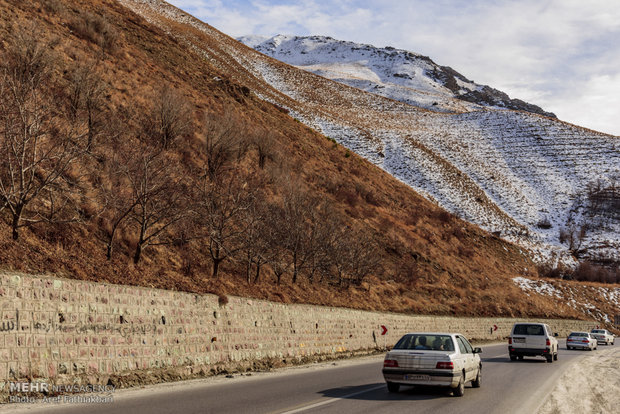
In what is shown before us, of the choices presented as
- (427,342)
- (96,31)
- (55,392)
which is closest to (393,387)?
(427,342)

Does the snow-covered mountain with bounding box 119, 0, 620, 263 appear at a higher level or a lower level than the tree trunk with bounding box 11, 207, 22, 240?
higher

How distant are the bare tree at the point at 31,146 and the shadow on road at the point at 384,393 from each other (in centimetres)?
891

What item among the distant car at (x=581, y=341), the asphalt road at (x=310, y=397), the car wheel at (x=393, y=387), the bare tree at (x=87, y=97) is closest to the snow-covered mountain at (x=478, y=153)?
the distant car at (x=581, y=341)

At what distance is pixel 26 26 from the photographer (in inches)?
1262

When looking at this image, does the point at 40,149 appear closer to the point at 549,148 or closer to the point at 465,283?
the point at 465,283

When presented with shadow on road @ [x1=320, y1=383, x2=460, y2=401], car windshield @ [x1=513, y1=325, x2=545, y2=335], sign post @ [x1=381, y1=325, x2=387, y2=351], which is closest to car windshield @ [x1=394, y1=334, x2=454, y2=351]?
shadow on road @ [x1=320, y1=383, x2=460, y2=401]

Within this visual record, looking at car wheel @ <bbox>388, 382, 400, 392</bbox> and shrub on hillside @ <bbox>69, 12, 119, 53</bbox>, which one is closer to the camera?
car wheel @ <bbox>388, 382, 400, 392</bbox>

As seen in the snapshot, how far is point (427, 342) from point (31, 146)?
14.5 metres

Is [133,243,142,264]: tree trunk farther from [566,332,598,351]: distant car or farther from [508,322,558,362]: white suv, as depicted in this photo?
[566,332,598,351]: distant car

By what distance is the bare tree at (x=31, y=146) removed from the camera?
45.5 ft

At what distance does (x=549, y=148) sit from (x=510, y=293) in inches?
1972

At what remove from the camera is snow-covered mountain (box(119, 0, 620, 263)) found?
68.3 meters

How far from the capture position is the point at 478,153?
85000 millimetres

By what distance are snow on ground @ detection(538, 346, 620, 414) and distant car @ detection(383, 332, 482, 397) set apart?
5.88ft
